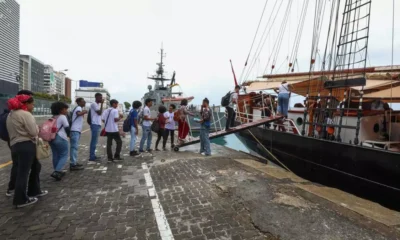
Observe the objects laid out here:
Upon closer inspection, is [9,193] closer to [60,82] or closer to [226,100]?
[226,100]

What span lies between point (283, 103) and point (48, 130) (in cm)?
865

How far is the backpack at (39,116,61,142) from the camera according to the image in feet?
16.6

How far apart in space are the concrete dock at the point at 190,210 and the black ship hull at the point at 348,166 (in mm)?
1053

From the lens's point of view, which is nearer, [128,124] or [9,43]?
[128,124]

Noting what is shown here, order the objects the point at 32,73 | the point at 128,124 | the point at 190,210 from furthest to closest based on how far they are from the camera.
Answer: the point at 32,73, the point at 128,124, the point at 190,210

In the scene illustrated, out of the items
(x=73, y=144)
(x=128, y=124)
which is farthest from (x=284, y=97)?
(x=73, y=144)

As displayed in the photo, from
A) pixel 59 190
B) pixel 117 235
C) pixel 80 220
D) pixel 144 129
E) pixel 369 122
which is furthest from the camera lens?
pixel 144 129

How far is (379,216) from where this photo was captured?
4.19 m

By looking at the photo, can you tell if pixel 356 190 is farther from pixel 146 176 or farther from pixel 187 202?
pixel 146 176

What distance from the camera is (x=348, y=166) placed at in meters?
6.46

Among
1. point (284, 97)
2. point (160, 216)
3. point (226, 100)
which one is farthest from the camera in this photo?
point (284, 97)

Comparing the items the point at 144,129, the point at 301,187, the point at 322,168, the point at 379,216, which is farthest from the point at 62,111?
the point at 322,168

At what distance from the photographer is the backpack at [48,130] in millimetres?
5059

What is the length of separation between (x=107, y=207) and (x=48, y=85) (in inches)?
6431
